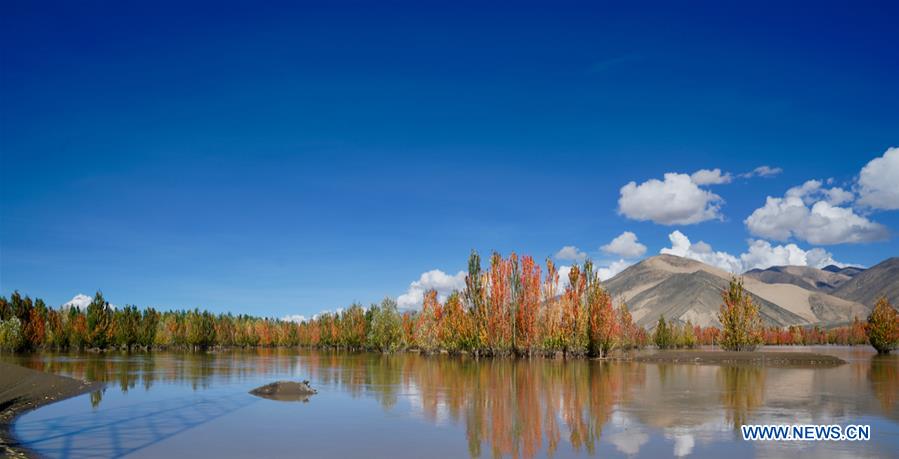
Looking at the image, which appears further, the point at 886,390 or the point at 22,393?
the point at 886,390

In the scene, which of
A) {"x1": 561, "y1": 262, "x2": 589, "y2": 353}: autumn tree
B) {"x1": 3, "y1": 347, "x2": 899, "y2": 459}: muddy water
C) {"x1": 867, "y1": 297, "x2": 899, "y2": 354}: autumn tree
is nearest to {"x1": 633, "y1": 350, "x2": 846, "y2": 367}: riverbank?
{"x1": 561, "y1": 262, "x2": 589, "y2": 353}: autumn tree

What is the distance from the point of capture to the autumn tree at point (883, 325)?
3123 inches

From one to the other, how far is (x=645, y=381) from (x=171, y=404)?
2406 centimetres

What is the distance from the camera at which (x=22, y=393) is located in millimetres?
26203

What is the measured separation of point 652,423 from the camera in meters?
18.8

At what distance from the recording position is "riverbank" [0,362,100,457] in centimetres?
1620

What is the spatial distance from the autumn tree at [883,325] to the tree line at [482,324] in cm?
11

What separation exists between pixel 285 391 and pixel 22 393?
10382 millimetres

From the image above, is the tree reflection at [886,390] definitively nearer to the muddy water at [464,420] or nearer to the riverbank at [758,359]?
the muddy water at [464,420]

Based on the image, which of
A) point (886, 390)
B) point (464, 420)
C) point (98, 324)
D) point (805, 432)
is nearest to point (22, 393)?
point (464, 420)

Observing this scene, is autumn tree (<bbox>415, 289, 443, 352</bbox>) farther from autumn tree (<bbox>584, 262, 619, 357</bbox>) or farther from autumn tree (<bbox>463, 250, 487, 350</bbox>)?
autumn tree (<bbox>584, 262, 619, 357</bbox>)

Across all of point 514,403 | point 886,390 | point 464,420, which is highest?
point 464,420

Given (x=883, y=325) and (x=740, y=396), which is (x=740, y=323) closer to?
(x=883, y=325)

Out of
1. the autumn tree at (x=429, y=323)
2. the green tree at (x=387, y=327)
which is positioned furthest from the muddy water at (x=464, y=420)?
the green tree at (x=387, y=327)
